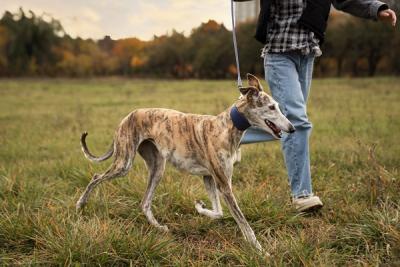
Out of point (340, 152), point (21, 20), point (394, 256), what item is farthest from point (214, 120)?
point (21, 20)

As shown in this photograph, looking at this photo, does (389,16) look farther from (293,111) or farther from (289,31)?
(293,111)

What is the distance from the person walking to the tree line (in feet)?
105

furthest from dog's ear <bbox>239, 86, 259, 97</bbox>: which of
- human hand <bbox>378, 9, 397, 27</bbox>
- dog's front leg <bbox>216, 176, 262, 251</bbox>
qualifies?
human hand <bbox>378, 9, 397, 27</bbox>

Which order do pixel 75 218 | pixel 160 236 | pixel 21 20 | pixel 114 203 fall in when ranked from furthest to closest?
pixel 21 20
pixel 114 203
pixel 75 218
pixel 160 236

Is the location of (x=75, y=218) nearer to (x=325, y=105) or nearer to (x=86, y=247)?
(x=86, y=247)

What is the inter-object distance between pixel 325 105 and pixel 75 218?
12909 millimetres

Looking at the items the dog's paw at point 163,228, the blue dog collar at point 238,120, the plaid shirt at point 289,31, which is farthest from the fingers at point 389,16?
the dog's paw at point 163,228

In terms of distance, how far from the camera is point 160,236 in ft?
14.4

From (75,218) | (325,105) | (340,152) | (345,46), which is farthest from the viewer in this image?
(345,46)

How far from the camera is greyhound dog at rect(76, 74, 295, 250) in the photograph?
4359mm

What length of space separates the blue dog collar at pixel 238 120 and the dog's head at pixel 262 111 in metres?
0.03

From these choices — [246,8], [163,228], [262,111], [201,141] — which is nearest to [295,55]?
[246,8]

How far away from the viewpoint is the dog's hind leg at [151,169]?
510 cm

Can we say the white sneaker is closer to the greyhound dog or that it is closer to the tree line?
the greyhound dog
